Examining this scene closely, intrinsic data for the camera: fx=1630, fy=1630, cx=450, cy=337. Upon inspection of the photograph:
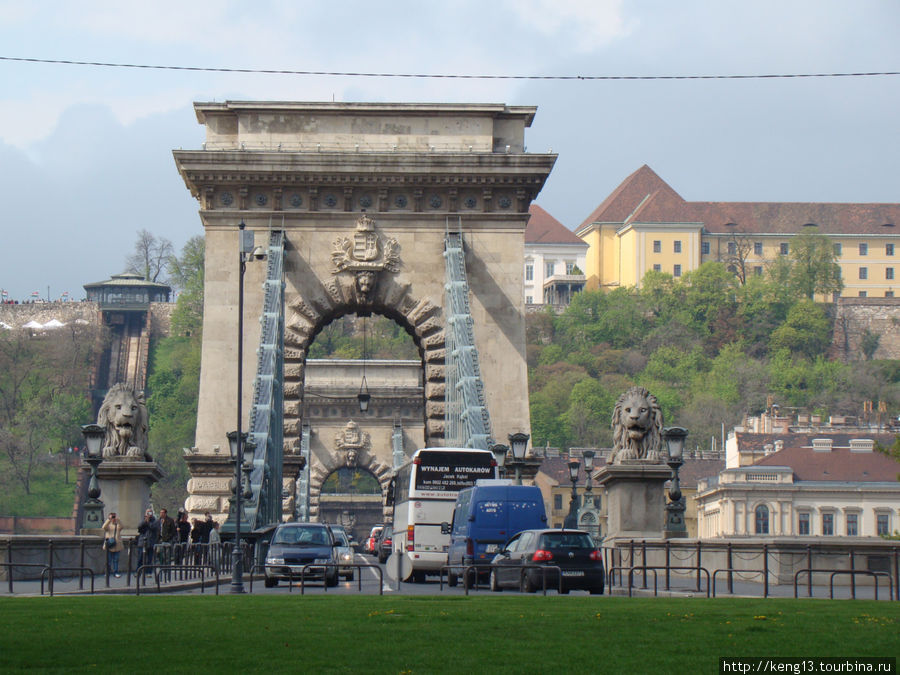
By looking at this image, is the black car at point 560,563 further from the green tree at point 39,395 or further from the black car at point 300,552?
the green tree at point 39,395

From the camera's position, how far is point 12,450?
152 meters

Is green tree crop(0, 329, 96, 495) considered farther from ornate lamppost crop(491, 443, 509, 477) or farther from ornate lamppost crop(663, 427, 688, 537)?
ornate lamppost crop(663, 427, 688, 537)

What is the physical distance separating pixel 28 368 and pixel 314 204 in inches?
5574

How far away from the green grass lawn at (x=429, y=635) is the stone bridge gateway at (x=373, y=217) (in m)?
23.8

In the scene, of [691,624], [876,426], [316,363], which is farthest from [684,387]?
[691,624]

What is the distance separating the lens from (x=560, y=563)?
91.8ft

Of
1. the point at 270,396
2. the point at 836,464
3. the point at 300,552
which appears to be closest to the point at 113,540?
the point at 300,552

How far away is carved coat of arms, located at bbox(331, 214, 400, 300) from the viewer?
45312 millimetres

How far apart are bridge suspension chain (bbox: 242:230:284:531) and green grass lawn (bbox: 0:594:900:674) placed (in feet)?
64.0

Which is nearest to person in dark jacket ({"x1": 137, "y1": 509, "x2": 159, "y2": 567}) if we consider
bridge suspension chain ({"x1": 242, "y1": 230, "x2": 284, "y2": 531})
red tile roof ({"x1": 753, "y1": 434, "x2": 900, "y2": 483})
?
bridge suspension chain ({"x1": 242, "y1": 230, "x2": 284, "y2": 531})

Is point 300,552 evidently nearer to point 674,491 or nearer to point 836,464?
point 674,491

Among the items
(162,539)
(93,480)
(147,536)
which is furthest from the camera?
(162,539)

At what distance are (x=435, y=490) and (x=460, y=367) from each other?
4660mm

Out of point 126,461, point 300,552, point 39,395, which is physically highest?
point 39,395
